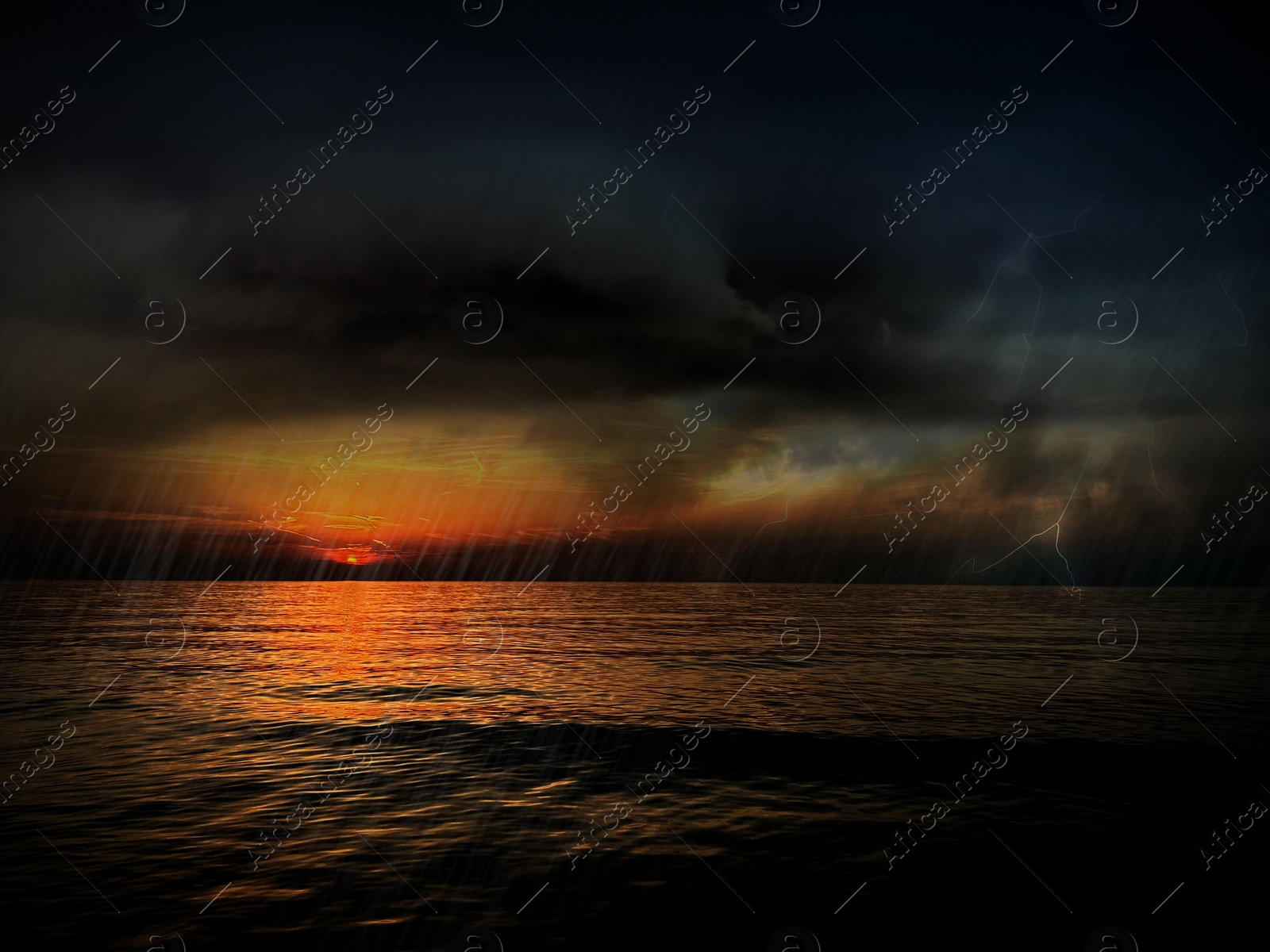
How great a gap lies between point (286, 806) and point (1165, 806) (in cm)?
1653

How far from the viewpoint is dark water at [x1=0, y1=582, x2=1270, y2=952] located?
9281 mm

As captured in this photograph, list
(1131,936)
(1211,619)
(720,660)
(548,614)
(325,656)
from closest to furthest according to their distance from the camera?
(1131,936) < (720,660) < (325,656) < (1211,619) < (548,614)

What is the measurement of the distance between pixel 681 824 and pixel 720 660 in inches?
809

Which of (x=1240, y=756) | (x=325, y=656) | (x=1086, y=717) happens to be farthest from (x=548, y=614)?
(x=1240, y=756)

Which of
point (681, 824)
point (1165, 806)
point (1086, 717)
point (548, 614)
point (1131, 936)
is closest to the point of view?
point (1131, 936)

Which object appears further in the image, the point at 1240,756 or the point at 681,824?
the point at 1240,756

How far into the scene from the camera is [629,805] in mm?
13273

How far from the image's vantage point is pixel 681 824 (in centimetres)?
1227

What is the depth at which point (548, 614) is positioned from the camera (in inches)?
2601

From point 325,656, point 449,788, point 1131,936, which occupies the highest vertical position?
point 325,656

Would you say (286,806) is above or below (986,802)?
above

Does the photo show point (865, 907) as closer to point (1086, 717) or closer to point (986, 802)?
point (986, 802)

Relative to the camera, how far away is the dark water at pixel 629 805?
30.5ft

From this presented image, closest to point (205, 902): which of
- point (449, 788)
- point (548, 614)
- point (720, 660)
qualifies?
point (449, 788)
